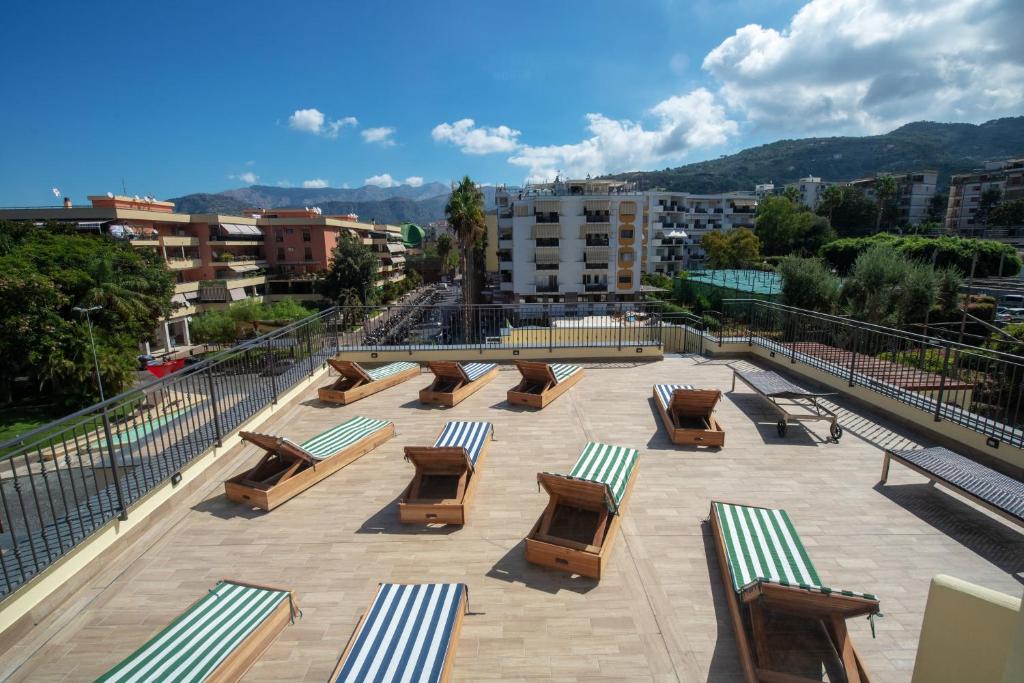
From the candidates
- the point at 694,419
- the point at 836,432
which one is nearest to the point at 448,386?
the point at 694,419

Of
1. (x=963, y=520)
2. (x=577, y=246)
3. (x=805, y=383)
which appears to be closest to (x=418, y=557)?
(x=963, y=520)

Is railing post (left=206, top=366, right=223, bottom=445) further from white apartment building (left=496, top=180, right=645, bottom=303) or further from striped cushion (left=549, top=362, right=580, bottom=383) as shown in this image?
white apartment building (left=496, top=180, right=645, bottom=303)

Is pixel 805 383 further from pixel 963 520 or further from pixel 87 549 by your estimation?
pixel 87 549

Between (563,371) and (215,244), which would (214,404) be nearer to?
(563,371)

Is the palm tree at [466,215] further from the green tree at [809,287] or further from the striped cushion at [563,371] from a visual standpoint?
the striped cushion at [563,371]

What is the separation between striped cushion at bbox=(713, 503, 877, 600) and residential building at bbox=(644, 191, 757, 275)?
6978cm

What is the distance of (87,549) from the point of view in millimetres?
4242

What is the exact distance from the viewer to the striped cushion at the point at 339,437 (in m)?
6.13

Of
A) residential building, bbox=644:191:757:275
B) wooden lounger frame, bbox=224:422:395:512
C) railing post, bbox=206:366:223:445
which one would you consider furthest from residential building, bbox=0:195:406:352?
residential building, bbox=644:191:757:275

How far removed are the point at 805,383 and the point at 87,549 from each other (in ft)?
36.3

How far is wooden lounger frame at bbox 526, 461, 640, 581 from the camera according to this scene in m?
4.16

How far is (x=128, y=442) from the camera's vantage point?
559cm

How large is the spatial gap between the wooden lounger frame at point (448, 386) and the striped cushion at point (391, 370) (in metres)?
1.09

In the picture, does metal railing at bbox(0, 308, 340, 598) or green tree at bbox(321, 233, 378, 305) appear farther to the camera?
green tree at bbox(321, 233, 378, 305)
